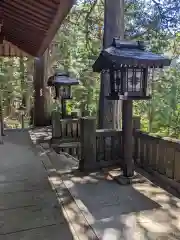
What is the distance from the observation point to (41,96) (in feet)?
33.5

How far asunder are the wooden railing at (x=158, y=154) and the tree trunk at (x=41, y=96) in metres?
6.29

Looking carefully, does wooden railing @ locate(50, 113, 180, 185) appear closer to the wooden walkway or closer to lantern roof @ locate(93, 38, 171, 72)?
the wooden walkway

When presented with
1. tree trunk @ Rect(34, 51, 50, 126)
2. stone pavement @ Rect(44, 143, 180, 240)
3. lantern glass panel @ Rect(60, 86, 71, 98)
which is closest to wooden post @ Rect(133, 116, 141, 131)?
stone pavement @ Rect(44, 143, 180, 240)

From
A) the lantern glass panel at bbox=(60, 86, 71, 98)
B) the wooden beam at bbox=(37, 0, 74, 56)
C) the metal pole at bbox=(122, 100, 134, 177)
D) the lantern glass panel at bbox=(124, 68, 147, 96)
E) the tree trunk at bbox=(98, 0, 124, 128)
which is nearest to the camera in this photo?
the wooden beam at bbox=(37, 0, 74, 56)

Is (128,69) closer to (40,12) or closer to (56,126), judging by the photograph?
(40,12)

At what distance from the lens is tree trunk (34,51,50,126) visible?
1021 centimetres

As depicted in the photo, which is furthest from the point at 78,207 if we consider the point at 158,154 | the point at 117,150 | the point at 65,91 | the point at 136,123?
the point at 65,91

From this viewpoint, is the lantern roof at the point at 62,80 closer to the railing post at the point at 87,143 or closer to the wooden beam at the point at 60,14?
the wooden beam at the point at 60,14

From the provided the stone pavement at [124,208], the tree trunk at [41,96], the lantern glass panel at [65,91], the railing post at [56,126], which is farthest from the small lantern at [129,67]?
the tree trunk at [41,96]

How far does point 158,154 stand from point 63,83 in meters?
4.45

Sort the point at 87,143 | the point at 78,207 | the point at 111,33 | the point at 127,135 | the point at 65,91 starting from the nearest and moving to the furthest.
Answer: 1. the point at 78,207
2. the point at 127,135
3. the point at 87,143
4. the point at 111,33
5. the point at 65,91

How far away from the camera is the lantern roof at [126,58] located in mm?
3314

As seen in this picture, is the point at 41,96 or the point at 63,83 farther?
the point at 41,96

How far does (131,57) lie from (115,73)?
42 cm
